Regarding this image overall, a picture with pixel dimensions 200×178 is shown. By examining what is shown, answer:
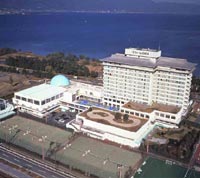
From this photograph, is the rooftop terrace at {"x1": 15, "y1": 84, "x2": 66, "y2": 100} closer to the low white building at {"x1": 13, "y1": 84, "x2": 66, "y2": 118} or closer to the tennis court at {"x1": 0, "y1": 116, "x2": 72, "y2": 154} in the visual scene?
the low white building at {"x1": 13, "y1": 84, "x2": 66, "y2": 118}

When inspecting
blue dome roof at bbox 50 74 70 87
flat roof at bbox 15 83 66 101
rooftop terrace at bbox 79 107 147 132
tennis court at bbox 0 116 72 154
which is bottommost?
tennis court at bbox 0 116 72 154

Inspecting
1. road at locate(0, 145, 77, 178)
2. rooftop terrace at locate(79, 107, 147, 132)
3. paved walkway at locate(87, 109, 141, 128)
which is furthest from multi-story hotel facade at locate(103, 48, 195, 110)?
road at locate(0, 145, 77, 178)

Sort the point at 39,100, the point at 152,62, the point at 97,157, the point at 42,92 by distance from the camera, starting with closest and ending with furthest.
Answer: the point at 97,157
the point at 152,62
the point at 39,100
the point at 42,92

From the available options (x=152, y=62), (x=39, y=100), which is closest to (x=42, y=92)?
(x=39, y=100)

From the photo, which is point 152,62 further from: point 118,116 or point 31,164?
point 31,164

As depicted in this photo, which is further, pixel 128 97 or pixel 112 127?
pixel 128 97

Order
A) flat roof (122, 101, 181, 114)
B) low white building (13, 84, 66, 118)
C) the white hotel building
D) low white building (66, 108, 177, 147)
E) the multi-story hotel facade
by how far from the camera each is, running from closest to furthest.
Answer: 1. low white building (66, 108, 177, 147)
2. the white hotel building
3. flat roof (122, 101, 181, 114)
4. the multi-story hotel facade
5. low white building (13, 84, 66, 118)

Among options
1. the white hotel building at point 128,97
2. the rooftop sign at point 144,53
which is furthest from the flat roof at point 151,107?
the rooftop sign at point 144,53
